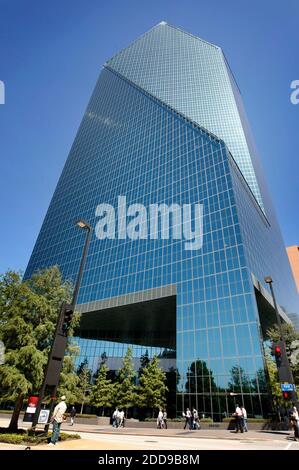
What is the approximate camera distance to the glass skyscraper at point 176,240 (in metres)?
38.6

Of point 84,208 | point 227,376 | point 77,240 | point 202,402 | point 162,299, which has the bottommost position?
point 202,402

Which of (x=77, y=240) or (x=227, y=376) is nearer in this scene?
(x=227, y=376)

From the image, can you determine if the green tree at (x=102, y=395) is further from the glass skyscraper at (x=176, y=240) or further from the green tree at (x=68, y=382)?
the green tree at (x=68, y=382)

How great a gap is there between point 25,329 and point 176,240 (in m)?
36.8

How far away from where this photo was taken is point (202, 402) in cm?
3709

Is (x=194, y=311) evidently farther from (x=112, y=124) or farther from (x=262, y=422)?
(x=112, y=124)

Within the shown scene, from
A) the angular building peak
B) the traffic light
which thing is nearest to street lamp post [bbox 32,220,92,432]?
the traffic light

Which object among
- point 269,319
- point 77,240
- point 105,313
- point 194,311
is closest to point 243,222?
point 194,311

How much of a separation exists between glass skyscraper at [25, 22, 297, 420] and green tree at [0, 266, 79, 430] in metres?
25.2

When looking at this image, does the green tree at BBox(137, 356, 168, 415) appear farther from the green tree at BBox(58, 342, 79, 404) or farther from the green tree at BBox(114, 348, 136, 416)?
the green tree at BBox(58, 342, 79, 404)

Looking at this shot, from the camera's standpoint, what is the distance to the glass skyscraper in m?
38.6

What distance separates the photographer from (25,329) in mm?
17906

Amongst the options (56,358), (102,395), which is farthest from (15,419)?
(102,395)

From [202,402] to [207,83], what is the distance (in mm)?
88643
